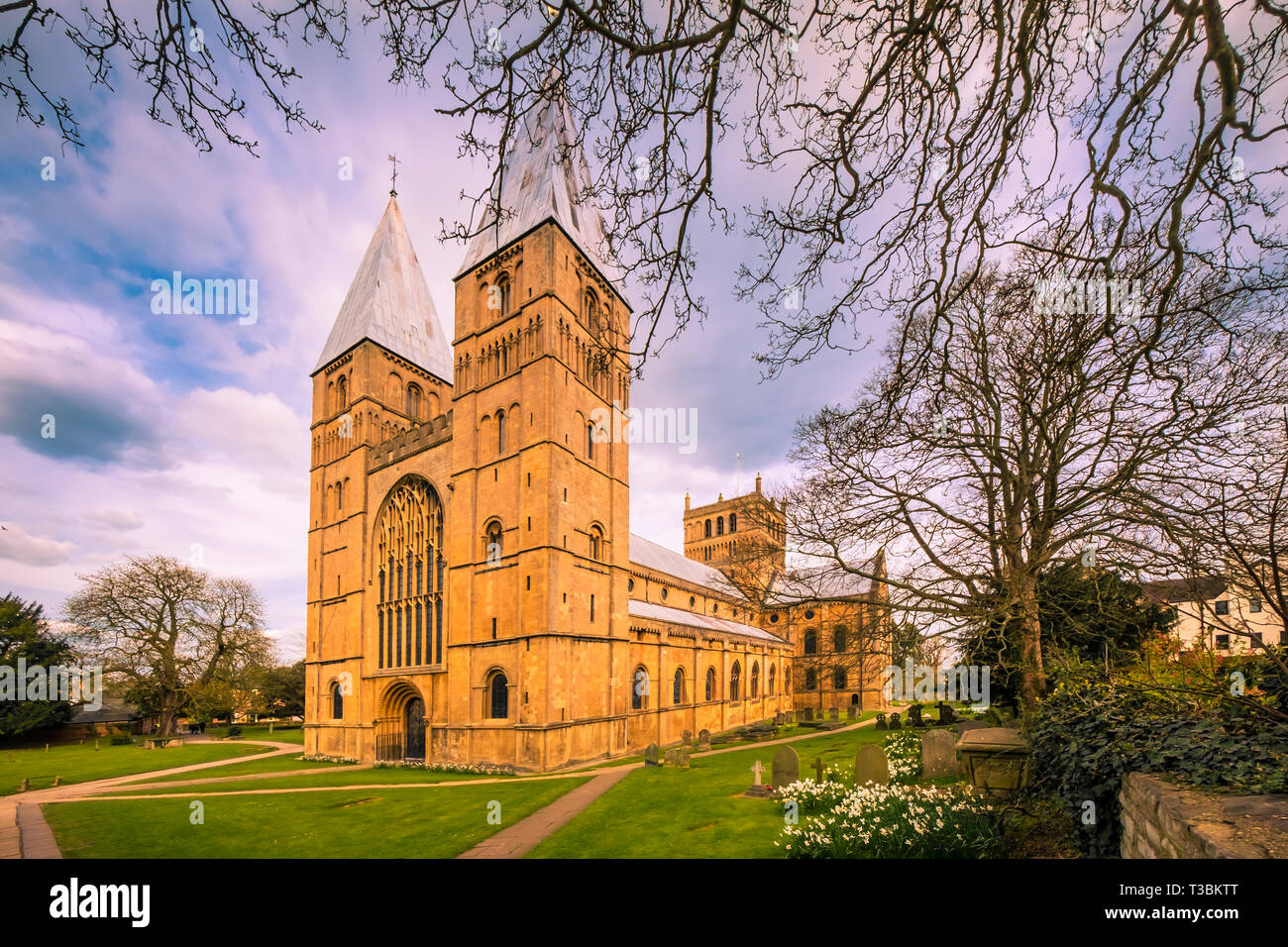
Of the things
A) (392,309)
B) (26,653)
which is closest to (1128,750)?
(392,309)

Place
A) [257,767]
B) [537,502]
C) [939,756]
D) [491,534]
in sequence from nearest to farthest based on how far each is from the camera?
[939,756]
[537,502]
[491,534]
[257,767]

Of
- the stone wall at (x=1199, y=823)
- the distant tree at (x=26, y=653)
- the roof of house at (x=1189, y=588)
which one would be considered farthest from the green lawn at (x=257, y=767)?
the roof of house at (x=1189, y=588)

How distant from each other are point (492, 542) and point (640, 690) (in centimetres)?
1010

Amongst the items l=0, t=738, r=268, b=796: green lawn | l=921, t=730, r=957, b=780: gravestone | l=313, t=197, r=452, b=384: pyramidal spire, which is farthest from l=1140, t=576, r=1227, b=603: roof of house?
l=0, t=738, r=268, b=796: green lawn

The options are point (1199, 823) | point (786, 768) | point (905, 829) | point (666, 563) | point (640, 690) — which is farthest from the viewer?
point (666, 563)

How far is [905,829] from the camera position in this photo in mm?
6504

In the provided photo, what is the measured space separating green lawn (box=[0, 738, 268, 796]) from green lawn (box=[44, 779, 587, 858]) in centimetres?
1122

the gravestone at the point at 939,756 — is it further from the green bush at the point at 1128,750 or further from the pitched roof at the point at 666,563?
the pitched roof at the point at 666,563

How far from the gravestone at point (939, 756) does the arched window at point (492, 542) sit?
16.2m

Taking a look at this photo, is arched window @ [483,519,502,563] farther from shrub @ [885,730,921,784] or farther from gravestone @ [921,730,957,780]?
gravestone @ [921,730,957,780]

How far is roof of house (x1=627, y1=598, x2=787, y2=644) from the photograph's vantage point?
30.0 meters

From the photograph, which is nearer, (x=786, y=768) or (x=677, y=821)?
(x=677, y=821)

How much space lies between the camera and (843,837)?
6.89m

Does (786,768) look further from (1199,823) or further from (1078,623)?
(1199,823)
